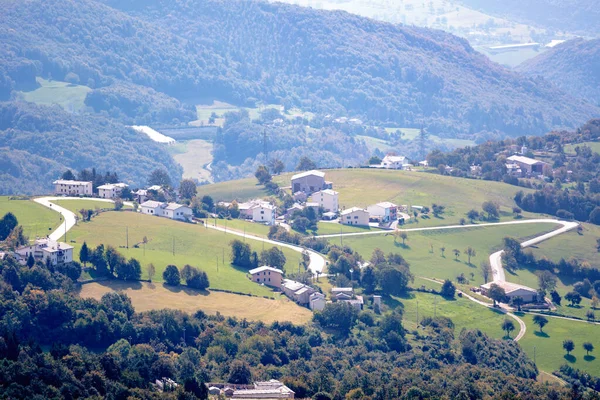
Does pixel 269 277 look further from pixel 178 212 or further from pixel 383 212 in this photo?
pixel 383 212

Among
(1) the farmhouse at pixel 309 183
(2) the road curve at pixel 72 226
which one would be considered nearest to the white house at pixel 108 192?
(2) the road curve at pixel 72 226

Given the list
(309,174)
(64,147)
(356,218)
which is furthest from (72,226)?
(64,147)

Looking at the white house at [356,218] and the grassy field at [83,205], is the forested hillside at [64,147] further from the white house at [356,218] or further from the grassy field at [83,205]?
the white house at [356,218]

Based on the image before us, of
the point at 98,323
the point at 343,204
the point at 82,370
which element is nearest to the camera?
the point at 82,370

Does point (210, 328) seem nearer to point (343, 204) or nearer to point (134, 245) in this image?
point (134, 245)

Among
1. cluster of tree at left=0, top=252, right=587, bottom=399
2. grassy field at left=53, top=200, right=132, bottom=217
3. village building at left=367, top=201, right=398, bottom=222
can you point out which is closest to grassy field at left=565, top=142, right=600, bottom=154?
village building at left=367, top=201, right=398, bottom=222

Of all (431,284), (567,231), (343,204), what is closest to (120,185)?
(343,204)

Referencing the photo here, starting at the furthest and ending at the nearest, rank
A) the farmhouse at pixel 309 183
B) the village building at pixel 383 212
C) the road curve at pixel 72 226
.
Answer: the farmhouse at pixel 309 183 < the village building at pixel 383 212 < the road curve at pixel 72 226
